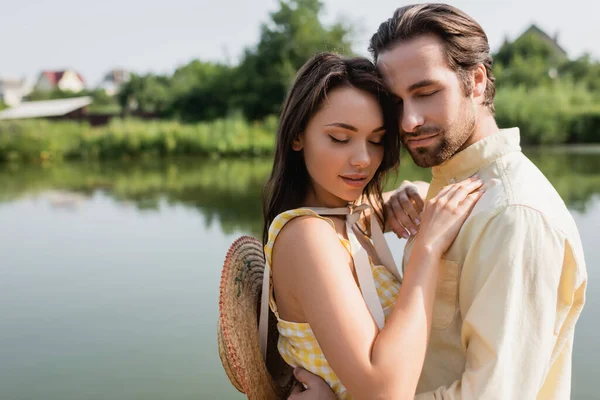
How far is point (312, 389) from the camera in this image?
1.75 metres

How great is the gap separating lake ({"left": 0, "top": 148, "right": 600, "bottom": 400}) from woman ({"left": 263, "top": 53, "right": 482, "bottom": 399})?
881mm

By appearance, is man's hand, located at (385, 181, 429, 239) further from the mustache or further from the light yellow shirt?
the light yellow shirt

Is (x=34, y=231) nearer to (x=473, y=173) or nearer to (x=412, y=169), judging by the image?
(x=473, y=173)

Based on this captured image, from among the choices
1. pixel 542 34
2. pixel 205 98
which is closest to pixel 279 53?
pixel 205 98

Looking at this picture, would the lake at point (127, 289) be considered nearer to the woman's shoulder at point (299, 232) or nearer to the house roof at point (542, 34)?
the woman's shoulder at point (299, 232)

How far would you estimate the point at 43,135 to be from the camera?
24.9 metres

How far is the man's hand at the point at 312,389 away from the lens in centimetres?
173

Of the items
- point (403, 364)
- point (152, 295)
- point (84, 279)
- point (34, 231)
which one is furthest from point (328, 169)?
point (34, 231)

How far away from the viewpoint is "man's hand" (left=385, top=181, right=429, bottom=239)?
→ 2.33 metres

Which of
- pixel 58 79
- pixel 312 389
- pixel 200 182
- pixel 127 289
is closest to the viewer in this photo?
pixel 312 389

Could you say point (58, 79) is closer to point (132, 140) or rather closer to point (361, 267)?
point (132, 140)

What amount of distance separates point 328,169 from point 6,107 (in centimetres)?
5007

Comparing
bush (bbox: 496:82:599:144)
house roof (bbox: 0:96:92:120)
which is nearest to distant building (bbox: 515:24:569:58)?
bush (bbox: 496:82:599:144)

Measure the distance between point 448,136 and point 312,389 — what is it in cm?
89
